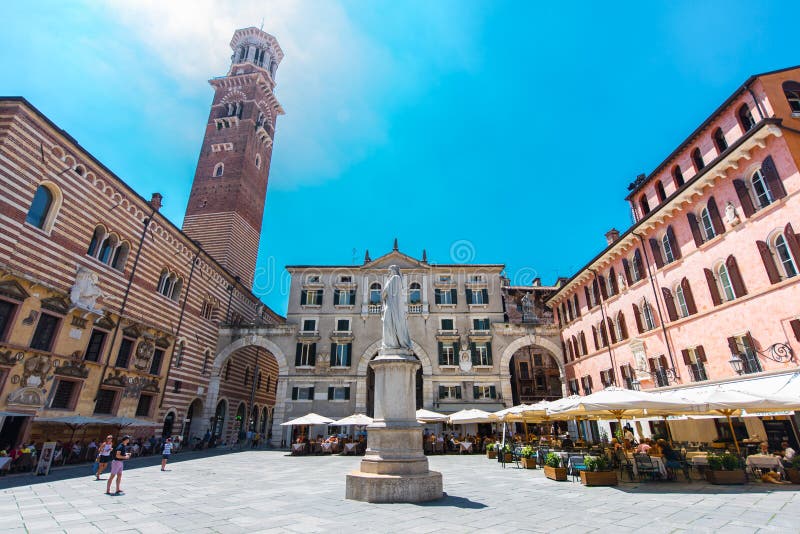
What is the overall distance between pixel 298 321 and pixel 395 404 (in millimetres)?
25195

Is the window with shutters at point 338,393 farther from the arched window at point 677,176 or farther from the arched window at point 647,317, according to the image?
the arched window at point 677,176

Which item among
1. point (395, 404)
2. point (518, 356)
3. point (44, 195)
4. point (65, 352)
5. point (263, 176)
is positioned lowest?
point (395, 404)

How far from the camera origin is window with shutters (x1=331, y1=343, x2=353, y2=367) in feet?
105

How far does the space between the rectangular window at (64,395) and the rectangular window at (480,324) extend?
1022 inches

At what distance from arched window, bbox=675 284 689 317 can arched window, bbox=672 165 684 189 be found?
559cm

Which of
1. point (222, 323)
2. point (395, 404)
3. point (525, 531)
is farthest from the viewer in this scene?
point (222, 323)

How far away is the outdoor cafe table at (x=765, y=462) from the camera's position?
1106cm

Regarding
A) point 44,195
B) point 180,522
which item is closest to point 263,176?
point 44,195

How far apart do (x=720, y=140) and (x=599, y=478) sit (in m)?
16.6

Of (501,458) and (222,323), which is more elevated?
(222,323)

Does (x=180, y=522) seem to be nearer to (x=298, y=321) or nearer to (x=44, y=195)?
(x=44, y=195)

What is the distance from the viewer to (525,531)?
21.3ft

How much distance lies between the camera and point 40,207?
1756 cm

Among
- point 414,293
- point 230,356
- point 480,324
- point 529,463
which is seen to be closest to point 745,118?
point 529,463
